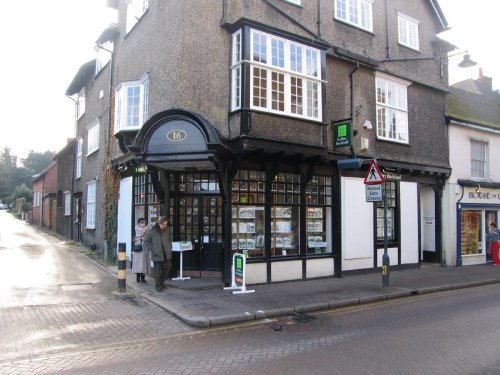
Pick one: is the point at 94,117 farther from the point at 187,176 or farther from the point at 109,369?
the point at 109,369

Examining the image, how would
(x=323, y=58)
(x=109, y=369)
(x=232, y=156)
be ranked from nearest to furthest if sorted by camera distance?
(x=109, y=369) < (x=232, y=156) < (x=323, y=58)

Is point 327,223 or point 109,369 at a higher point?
point 327,223

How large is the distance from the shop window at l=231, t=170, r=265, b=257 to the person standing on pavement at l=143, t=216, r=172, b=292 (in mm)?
1800

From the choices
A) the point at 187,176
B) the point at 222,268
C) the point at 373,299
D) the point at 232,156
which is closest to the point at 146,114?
the point at 187,176

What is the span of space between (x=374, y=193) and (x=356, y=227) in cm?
272

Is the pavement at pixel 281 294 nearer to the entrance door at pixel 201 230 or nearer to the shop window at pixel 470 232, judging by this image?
the entrance door at pixel 201 230

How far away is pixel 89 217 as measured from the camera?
62.9ft

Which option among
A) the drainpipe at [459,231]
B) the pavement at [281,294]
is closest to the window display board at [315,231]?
the pavement at [281,294]

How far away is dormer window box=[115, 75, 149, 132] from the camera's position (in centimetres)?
1270

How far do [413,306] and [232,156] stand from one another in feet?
18.2

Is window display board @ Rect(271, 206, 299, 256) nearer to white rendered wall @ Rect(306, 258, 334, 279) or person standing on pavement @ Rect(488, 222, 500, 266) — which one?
white rendered wall @ Rect(306, 258, 334, 279)

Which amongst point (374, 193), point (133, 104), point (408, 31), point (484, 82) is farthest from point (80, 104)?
point (484, 82)

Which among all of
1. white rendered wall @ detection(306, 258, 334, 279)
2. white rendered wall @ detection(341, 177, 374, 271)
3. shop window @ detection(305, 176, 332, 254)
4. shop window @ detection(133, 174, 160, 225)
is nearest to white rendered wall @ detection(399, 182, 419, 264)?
white rendered wall @ detection(341, 177, 374, 271)

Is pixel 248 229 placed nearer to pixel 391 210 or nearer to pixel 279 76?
pixel 279 76
